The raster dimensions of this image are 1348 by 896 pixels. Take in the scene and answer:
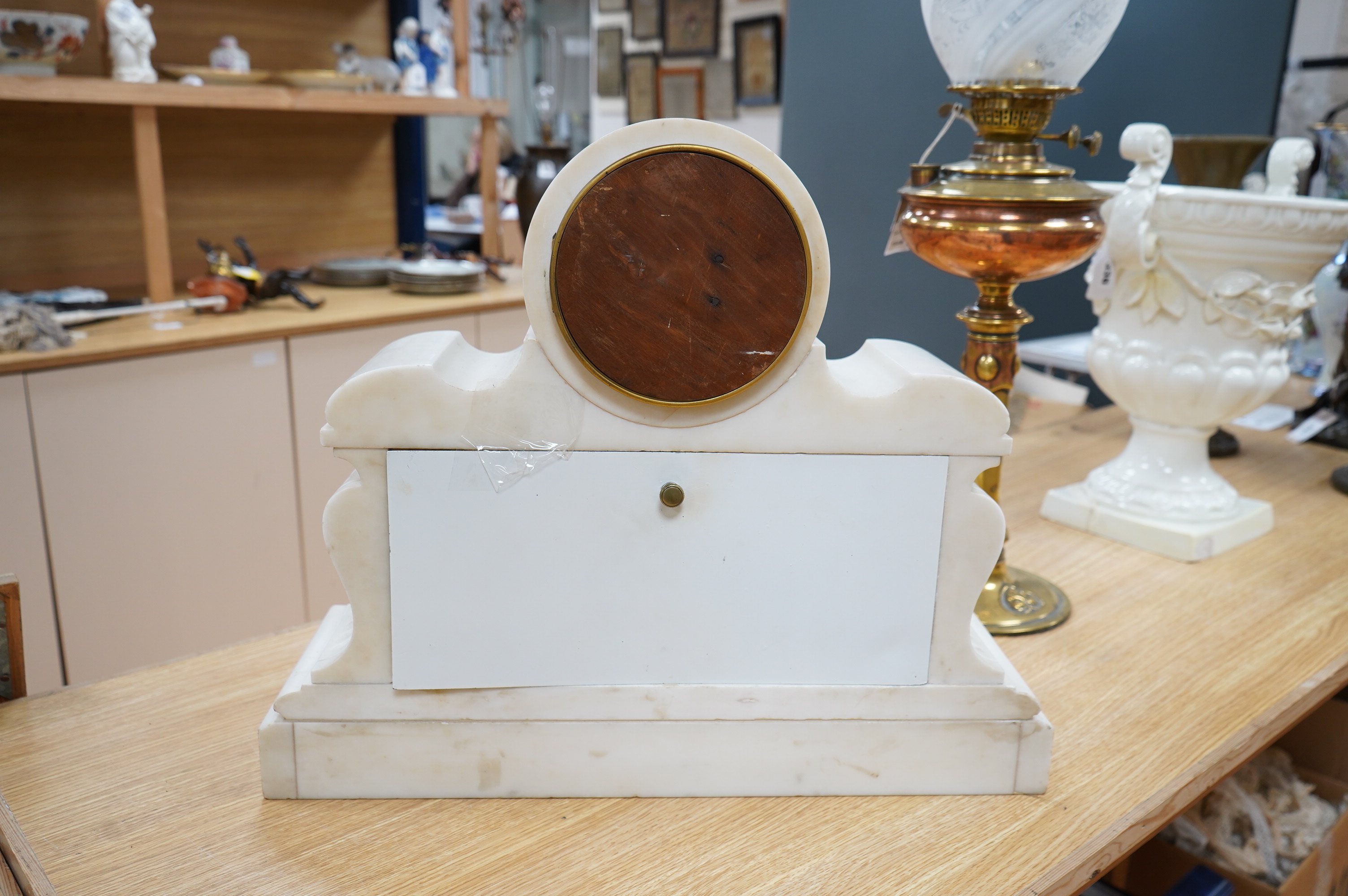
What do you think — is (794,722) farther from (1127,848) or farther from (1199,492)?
(1199,492)

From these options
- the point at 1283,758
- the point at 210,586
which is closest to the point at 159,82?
the point at 210,586

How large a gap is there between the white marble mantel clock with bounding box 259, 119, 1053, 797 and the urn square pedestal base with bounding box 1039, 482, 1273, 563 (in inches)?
24.0

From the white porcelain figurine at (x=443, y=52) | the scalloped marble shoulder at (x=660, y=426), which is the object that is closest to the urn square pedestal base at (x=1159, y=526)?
the scalloped marble shoulder at (x=660, y=426)

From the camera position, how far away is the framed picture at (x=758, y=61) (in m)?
4.74

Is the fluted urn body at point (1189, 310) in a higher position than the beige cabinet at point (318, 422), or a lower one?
higher

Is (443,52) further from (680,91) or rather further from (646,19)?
(646,19)

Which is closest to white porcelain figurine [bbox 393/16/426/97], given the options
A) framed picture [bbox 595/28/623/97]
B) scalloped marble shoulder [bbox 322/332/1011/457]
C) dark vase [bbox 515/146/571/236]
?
dark vase [bbox 515/146/571/236]

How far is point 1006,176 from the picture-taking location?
0.93 meters

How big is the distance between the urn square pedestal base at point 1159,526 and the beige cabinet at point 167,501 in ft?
5.26

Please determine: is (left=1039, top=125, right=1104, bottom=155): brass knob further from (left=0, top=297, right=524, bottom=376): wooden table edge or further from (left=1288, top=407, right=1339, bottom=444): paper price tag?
(left=1288, top=407, right=1339, bottom=444): paper price tag

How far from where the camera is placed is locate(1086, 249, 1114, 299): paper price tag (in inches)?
49.1

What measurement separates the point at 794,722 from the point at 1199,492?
32.9 inches

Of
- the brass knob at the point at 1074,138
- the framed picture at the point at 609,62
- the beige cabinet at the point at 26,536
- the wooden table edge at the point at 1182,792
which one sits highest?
the framed picture at the point at 609,62

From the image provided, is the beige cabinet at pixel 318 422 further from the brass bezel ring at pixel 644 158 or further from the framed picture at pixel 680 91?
the framed picture at pixel 680 91
